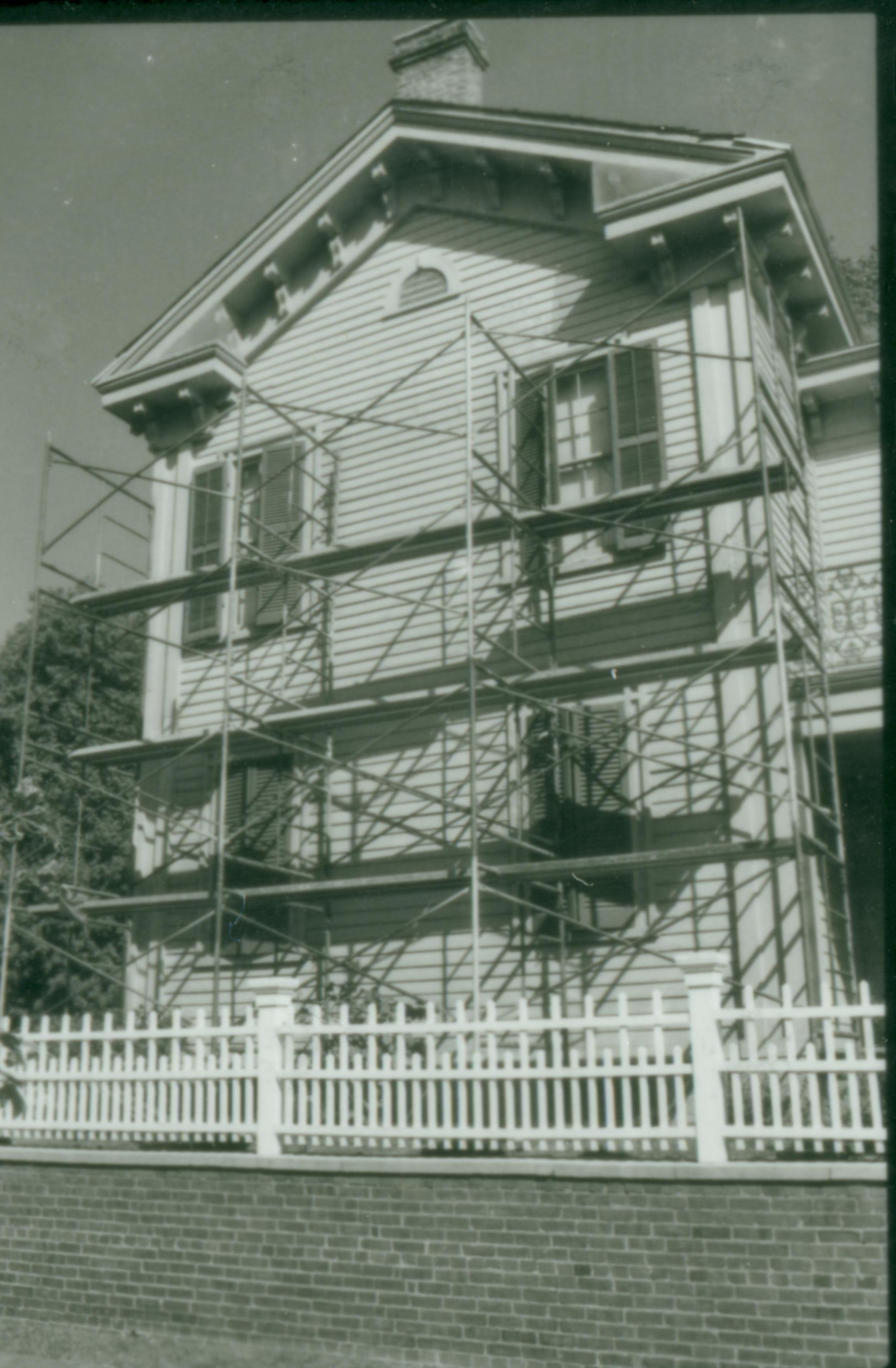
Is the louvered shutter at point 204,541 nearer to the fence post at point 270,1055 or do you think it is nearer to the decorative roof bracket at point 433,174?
the decorative roof bracket at point 433,174

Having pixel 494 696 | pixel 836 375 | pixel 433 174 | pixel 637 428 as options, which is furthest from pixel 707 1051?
pixel 433 174

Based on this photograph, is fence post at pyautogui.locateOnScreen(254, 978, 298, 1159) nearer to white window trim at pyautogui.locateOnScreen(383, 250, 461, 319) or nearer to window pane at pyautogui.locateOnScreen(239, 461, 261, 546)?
window pane at pyautogui.locateOnScreen(239, 461, 261, 546)

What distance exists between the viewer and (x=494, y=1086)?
802 centimetres

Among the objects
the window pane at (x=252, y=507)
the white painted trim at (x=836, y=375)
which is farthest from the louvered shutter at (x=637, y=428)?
the window pane at (x=252, y=507)

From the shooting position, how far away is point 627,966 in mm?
11273

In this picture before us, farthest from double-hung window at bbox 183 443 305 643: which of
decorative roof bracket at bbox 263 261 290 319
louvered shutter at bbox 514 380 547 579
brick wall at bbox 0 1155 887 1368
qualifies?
brick wall at bbox 0 1155 887 1368

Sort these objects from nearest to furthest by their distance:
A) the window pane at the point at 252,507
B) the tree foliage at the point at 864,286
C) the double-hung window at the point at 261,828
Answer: the double-hung window at the point at 261,828 < the window pane at the point at 252,507 < the tree foliage at the point at 864,286

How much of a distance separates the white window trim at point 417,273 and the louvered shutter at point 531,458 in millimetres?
1727

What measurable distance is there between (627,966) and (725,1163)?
4361mm

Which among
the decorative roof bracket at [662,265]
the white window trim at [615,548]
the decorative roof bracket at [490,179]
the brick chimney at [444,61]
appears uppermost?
the brick chimney at [444,61]

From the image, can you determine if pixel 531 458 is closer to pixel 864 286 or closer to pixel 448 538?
pixel 448 538

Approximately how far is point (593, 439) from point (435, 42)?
6.48 meters

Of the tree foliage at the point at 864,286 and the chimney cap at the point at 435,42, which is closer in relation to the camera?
the chimney cap at the point at 435,42

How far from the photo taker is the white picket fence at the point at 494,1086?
710 cm
